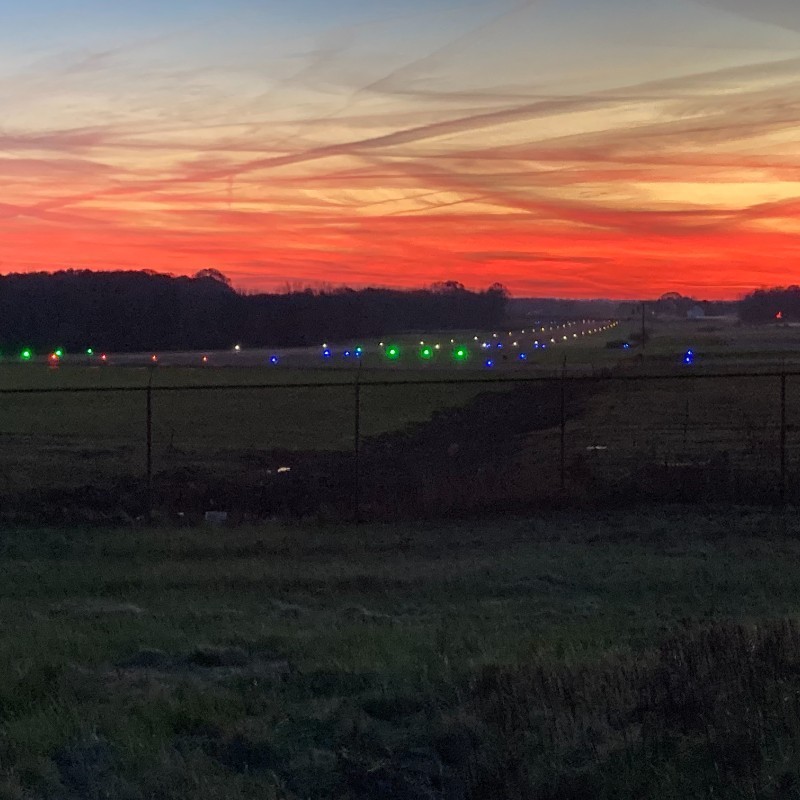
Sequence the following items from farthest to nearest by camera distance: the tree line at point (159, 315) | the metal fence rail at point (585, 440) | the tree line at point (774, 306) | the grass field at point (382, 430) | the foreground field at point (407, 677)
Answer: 1. the tree line at point (774, 306)
2. the tree line at point (159, 315)
3. the grass field at point (382, 430)
4. the metal fence rail at point (585, 440)
5. the foreground field at point (407, 677)

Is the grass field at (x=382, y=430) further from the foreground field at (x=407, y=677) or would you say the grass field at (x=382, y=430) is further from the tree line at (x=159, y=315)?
the tree line at (x=159, y=315)

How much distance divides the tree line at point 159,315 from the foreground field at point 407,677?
97860 millimetres

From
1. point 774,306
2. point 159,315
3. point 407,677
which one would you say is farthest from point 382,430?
point 774,306

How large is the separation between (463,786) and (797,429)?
78.5 feet

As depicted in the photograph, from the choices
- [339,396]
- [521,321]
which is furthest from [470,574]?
[521,321]

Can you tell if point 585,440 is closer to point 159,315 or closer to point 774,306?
point 159,315

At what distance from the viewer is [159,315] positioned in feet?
357

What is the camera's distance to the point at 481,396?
45688mm

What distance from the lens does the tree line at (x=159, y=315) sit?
10794 centimetres

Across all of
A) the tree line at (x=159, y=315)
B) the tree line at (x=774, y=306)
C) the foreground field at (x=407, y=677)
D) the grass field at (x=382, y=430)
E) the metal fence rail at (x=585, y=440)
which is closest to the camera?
the foreground field at (x=407, y=677)

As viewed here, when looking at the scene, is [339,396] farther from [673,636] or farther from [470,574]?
[673,636]

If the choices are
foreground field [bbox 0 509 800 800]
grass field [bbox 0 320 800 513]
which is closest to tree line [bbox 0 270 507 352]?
grass field [bbox 0 320 800 513]

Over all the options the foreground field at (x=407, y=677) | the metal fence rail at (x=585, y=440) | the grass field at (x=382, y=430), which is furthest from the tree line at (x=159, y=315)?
the foreground field at (x=407, y=677)

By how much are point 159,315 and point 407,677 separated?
10498cm
